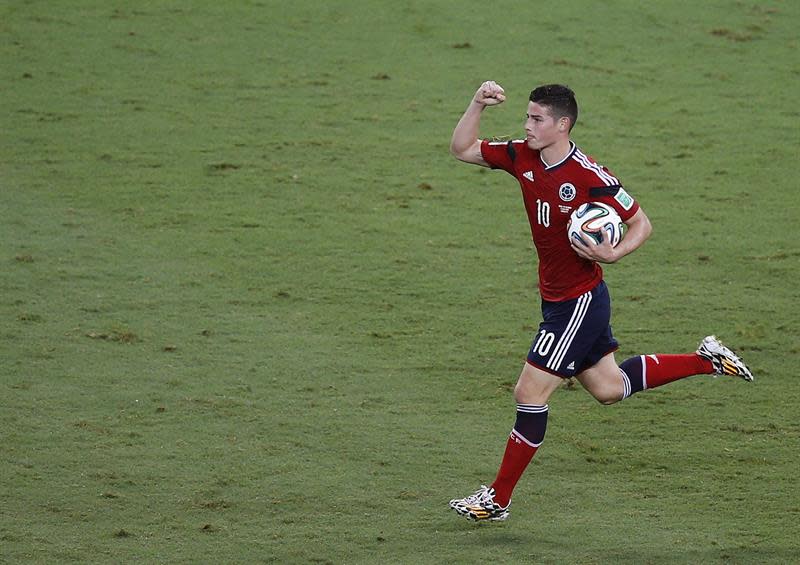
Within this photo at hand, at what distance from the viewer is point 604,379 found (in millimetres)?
6059

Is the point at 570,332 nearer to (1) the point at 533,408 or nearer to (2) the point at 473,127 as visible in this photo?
(1) the point at 533,408

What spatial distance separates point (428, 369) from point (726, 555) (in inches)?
102

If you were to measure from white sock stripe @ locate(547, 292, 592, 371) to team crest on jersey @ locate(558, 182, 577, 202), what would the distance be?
1.47 feet

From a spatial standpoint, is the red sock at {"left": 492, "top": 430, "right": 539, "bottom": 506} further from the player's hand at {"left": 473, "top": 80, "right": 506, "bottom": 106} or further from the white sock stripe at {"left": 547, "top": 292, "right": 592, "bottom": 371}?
the player's hand at {"left": 473, "top": 80, "right": 506, "bottom": 106}

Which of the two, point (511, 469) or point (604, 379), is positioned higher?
point (604, 379)

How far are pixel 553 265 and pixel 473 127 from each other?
77 cm

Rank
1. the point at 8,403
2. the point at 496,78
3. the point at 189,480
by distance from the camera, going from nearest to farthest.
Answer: the point at 189,480 < the point at 8,403 < the point at 496,78

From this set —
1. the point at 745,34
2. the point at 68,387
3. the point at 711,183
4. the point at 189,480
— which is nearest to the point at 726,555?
the point at 189,480

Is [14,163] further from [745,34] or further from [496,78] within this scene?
[745,34]

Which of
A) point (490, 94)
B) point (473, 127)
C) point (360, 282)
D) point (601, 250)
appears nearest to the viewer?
point (601, 250)

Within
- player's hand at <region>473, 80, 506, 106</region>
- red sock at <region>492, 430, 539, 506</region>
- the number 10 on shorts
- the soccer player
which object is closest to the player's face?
the soccer player

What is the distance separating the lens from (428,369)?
7637mm

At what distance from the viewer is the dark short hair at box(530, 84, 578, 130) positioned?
5.74 meters

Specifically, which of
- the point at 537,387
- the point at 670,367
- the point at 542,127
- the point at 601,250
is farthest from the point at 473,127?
the point at 670,367
